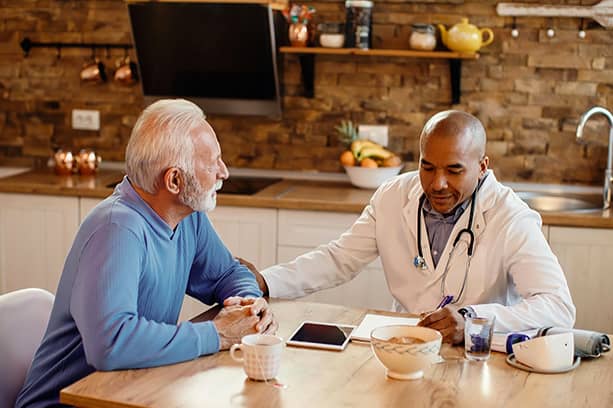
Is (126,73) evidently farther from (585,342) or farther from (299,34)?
(585,342)

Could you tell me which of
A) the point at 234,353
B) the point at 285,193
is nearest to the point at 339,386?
the point at 234,353

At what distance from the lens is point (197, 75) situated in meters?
4.25

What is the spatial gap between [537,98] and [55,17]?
2422mm

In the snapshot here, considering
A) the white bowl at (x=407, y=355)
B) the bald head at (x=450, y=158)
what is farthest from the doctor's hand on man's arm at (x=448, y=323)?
the bald head at (x=450, y=158)

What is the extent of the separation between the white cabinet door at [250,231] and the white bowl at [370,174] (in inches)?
18.3

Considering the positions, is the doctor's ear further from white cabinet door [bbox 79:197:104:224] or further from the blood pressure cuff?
white cabinet door [bbox 79:197:104:224]

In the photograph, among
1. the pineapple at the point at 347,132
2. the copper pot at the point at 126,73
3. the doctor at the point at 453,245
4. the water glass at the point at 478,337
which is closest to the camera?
the water glass at the point at 478,337

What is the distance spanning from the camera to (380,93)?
4223 millimetres

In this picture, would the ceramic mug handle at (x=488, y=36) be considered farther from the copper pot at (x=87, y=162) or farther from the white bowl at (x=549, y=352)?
the white bowl at (x=549, y=352)

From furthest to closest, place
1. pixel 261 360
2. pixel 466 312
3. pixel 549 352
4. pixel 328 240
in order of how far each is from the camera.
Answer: pixel 328 240 → pixel 466 312 → pixel 549 352 → pixel 261 360

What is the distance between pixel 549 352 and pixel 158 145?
100 centimetres

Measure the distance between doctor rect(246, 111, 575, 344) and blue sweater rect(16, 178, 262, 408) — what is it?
16.4 inches

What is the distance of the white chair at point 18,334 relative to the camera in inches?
83.3

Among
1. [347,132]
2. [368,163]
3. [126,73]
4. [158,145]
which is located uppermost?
[126,73]
